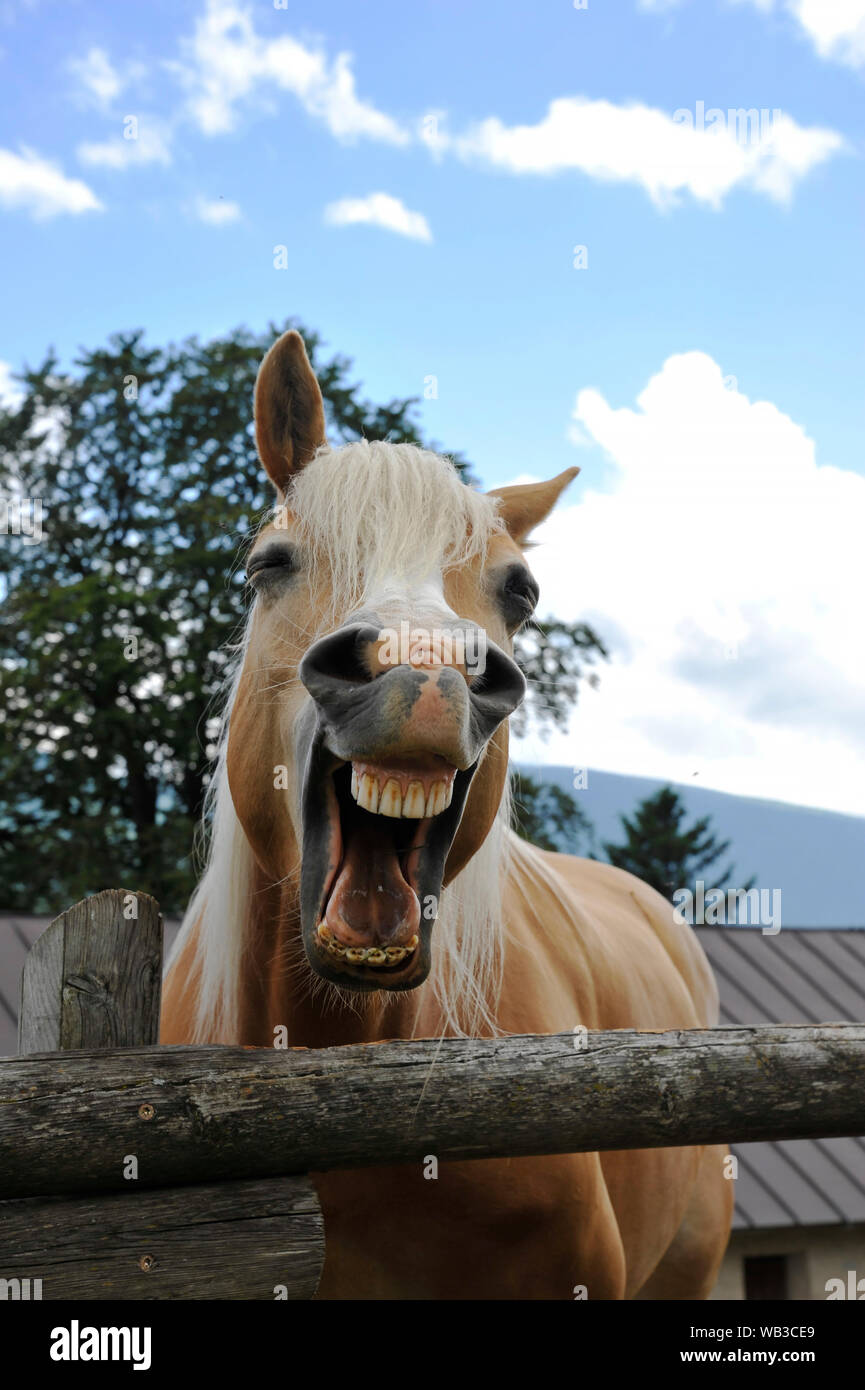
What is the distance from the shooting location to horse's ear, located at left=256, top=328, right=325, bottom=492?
268 centimetres

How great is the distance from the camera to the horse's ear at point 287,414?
2682 millimetres

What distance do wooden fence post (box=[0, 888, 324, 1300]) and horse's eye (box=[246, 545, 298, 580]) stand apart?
0.75m

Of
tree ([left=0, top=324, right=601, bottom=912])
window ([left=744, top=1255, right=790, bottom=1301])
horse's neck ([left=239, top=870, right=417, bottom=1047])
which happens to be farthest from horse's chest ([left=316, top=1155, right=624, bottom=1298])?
tree ([left=0, top=324, right=601, bottom=912])

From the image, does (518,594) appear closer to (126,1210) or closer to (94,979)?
(94,979)

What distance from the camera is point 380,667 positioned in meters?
1.96

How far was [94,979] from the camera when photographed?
2.12m

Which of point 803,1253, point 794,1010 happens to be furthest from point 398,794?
point 794,1010

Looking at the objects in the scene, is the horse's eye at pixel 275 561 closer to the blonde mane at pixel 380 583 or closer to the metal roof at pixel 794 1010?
the blonde mane at pixel 380 583

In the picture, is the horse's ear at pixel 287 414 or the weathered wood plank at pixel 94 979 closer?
the weathered wood plank at pixel 94 979

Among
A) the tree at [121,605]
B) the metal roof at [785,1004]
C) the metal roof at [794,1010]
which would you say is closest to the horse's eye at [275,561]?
the metal roof at [785,1004]

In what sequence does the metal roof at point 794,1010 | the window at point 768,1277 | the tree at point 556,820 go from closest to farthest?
the metal roof at point 794,1010, the window at point 768,1277, the tree at point 556,820

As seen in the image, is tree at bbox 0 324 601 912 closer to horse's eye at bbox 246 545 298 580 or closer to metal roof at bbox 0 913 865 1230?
metal roof at bbox 0 913 865 1230

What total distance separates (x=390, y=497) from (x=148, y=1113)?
1274 mm
